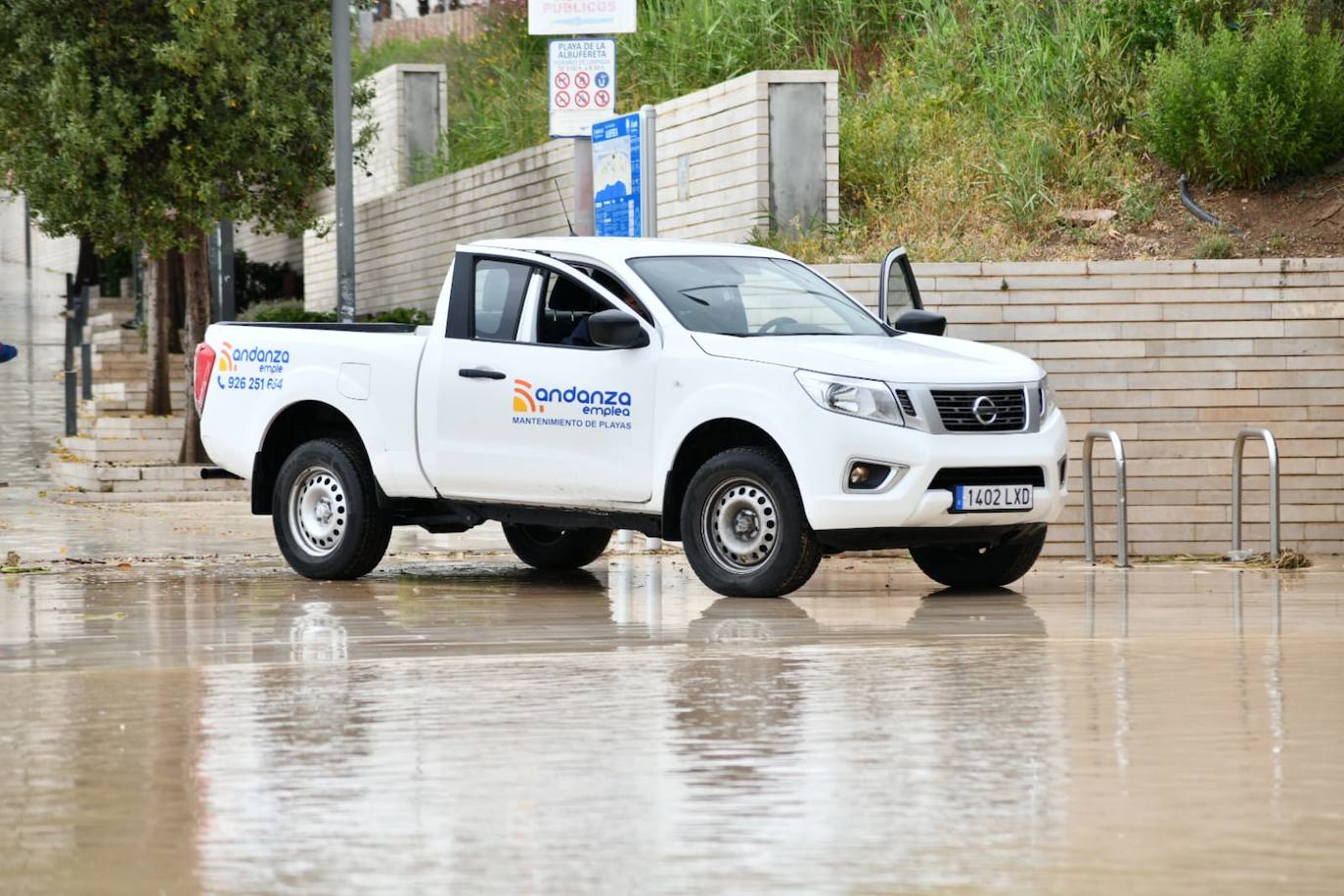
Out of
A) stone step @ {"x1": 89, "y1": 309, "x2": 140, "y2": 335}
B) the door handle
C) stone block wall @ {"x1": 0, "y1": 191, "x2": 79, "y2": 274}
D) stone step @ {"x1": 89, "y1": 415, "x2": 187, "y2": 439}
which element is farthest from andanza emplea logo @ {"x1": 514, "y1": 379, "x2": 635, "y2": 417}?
stone block wall @ {"x1": 0, "y1": 191, "x2": 79, "y2": 274}

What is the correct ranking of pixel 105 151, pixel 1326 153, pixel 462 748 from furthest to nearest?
pixel 105 151, pixel 1326 153, pixel 462 748

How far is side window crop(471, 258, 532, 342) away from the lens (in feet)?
41.8

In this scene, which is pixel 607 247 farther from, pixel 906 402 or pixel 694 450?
pixel 906 402

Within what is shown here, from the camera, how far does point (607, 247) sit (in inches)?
504

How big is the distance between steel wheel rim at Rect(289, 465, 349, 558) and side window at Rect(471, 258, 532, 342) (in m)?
1.30

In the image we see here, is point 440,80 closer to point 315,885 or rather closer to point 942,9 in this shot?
point 942,9

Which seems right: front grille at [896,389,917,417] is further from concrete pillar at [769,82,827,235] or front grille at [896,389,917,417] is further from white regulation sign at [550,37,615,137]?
concrete pillar at [769,82,827,235]

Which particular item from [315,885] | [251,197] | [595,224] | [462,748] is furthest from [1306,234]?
[315,885]

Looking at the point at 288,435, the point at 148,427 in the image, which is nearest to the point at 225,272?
the point at 148,427

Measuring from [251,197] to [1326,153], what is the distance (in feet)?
33.9

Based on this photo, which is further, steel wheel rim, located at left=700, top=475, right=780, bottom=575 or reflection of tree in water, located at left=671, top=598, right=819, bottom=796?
steel wheel rim, located at left=700, top=475, right=780, bottom=575

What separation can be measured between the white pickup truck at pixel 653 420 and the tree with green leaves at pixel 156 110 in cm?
799

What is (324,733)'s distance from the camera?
7469 mm

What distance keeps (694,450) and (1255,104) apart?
24.4ft
